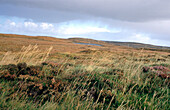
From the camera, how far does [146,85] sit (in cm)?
558

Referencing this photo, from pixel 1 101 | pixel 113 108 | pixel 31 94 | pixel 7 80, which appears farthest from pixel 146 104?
pixel 7 80

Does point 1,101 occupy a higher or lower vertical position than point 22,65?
lower

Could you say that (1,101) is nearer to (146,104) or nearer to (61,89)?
(61,89)

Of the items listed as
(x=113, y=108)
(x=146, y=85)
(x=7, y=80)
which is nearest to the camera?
(x=113, y=108)

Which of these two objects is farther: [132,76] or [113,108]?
[132,76]

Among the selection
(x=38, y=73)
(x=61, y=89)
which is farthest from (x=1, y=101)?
(x=38, y=73)

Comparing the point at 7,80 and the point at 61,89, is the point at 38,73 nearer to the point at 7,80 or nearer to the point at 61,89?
the point at 7,80

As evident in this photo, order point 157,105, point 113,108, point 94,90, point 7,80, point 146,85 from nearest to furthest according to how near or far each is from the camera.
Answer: point 113,108, point 157,105, point 94,90, point 7,80, point 146,85

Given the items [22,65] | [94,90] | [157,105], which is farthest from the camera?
[22,65]

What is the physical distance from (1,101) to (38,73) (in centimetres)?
248

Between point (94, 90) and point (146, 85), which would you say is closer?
point (94, 90)

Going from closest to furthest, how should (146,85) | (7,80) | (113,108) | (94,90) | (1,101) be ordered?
(1,101) < (113,108) < (94,90) < (7,80) < (146,85)

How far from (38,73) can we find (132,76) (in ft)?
14.1

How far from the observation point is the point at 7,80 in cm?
509
